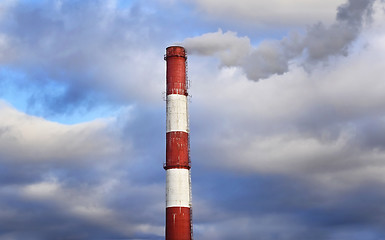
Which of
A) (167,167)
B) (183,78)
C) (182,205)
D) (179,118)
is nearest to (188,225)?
(182,205)

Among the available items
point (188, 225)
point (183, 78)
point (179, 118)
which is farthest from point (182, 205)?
point (183, 78)

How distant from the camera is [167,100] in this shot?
72688 millimetres

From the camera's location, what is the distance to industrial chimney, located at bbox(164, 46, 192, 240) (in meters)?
69.3

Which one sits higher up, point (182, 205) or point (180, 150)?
point (180, 150)

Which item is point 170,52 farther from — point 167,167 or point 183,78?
point 167,167

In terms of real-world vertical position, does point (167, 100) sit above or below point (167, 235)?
above

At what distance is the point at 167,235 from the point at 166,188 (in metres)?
5.29

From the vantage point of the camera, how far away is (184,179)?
70250 mm

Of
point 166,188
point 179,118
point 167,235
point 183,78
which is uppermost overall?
point 183,78

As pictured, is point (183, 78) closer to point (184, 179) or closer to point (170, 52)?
point (170, 52)

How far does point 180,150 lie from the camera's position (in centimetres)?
7050

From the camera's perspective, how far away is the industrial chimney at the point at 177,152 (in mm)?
69350

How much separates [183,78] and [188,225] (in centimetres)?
1716

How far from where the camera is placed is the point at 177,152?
231 ft
